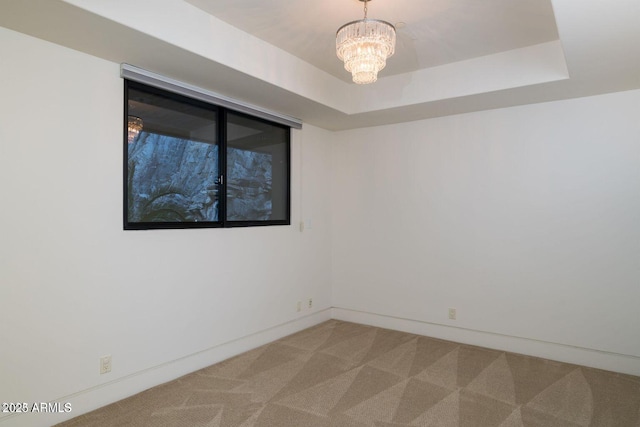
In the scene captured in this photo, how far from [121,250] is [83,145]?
754 millimetres

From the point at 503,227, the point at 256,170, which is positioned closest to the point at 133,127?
the point at 256,170

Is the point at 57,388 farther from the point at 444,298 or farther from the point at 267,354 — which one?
the point at 444,298

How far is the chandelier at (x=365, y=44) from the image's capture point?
220 cm

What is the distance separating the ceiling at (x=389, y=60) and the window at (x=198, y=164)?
0.84 ft

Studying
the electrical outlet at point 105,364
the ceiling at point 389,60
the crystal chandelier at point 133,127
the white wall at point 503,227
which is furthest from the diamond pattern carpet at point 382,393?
the ceiling at point 389,60

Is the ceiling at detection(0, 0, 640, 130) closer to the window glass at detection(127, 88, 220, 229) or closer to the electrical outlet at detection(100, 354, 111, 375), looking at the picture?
the window glass at detection(127, 88, 220, 229)

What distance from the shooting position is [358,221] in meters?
4.63

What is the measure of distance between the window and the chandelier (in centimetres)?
151

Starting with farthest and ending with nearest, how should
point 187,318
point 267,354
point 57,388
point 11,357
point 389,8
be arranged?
1. point 267,354
2. point 187,318
3. point 389,8
4. point 57,388
5. point 11,357

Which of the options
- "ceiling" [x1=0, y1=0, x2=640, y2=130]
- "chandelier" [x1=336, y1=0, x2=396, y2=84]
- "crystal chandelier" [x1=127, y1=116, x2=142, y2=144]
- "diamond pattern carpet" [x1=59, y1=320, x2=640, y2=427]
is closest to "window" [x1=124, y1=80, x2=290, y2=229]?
"crystal chandelier" [x1=127, y1=116, x2=142, y2=144]

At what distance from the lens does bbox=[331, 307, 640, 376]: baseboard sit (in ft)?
10.4

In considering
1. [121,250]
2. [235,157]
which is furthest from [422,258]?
[121,250]

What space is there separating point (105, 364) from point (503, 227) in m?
3.58

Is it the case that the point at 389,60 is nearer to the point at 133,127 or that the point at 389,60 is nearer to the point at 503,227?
the point at 503,227
